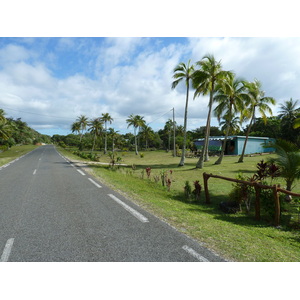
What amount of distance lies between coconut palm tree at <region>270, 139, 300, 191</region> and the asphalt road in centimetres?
554

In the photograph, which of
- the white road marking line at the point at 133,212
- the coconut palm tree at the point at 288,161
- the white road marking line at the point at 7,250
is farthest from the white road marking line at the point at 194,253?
the coconut palm tree at the point at 288,161

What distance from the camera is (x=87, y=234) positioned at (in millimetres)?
4316

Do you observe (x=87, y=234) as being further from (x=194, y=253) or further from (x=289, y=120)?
(x=289, y=120)

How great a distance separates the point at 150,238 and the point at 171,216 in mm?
1559

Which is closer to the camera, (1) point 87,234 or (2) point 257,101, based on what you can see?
(1) point 87,234

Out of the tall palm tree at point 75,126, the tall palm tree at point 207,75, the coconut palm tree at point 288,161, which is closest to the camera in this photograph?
the coconut palm tree at point 288,161

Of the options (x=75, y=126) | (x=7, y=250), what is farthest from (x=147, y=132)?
(x=7, y=250)

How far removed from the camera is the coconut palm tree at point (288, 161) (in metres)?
7.68

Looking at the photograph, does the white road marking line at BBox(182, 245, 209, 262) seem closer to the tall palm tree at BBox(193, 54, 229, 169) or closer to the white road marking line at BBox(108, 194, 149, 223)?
the white road marking line at BBox(108, 194, 149, 223)

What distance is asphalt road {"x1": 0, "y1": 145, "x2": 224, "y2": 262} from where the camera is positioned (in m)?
3.45

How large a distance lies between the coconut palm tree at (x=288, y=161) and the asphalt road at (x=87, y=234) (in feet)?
18.2

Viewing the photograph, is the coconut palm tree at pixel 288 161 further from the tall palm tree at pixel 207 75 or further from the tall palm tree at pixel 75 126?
the tall palm tree at pixel 75 126

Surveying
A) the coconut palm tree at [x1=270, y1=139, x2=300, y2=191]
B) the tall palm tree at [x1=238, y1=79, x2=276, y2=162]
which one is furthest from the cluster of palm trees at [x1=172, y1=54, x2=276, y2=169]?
the coconut palm tree at [x1=270, y1=139, x2=300, y2=191]

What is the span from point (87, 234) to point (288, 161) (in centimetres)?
727
